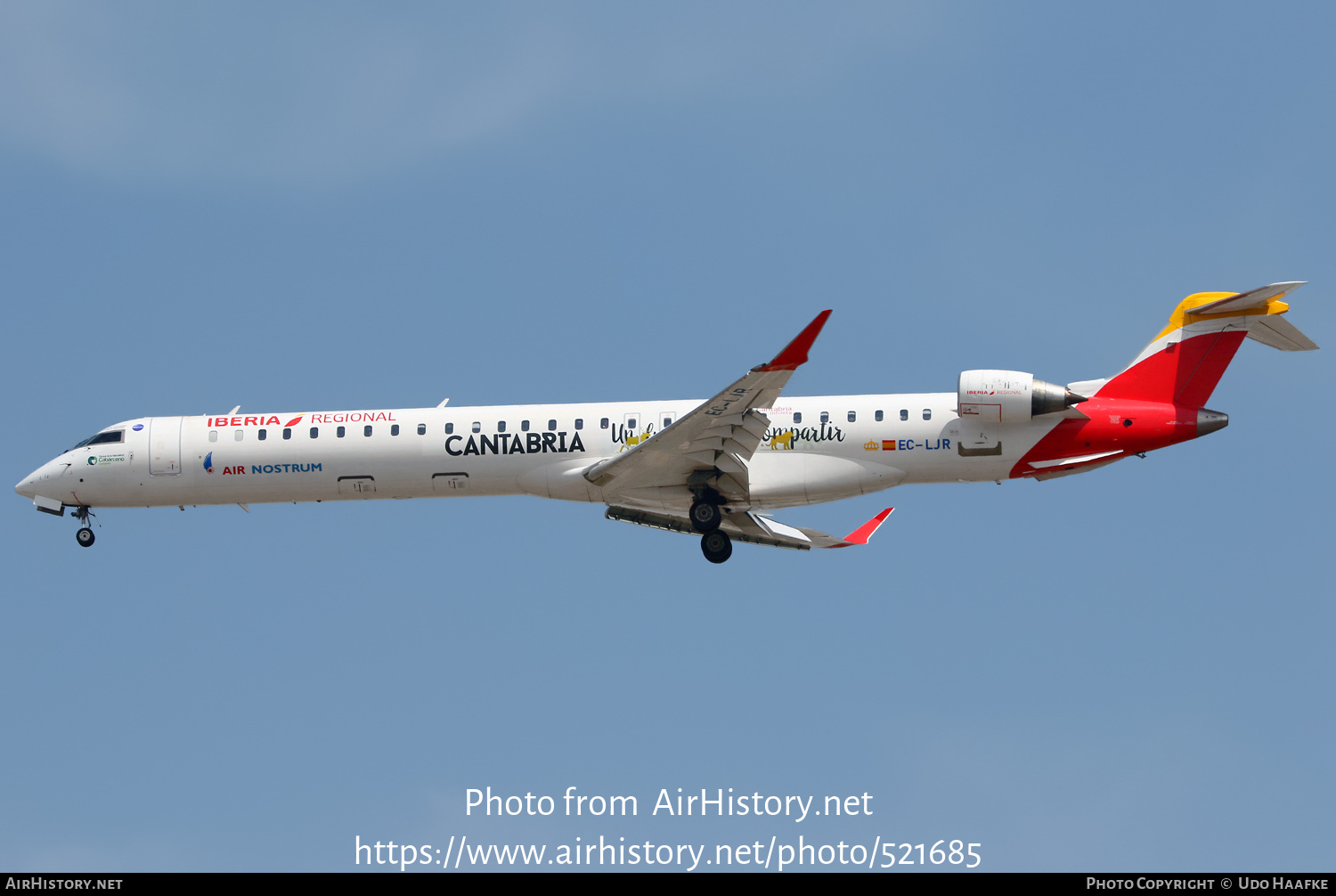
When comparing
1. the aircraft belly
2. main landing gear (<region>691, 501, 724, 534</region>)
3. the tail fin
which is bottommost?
main landing gear (<region>691, 501, 724, 534</region>)

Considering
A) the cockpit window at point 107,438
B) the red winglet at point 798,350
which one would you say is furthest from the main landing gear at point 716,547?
the cockpit window at point 107,438

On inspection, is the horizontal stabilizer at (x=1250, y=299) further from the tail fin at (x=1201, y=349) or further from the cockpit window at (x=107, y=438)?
the cockpit window at (x=107, y=438)

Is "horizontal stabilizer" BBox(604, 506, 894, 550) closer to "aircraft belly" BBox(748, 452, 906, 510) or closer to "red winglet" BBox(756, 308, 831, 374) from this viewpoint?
"aircraft belly" BBox(748, 452, 906, 510)

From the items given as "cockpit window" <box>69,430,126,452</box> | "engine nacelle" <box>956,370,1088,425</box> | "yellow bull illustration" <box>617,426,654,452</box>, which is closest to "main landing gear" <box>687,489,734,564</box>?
"yellow bull illustration" <box>617,426,654,452</box>

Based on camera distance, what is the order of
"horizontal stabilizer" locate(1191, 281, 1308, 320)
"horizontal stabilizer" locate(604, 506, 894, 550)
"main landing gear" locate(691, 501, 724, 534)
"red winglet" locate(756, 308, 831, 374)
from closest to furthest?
"red winglet" locate(756, 308, 831, 374)
"horizontal stabilizer" locate(1191, 281, 1308, 320)
"main landing gear" locate(691, 501, 724, 534)
"horizontal stabilizer" locate(604, 506, 894, 550)

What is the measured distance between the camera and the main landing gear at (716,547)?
28.7 m

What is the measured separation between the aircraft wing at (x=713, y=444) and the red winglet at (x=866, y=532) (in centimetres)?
508

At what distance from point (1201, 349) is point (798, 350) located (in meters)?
9.60

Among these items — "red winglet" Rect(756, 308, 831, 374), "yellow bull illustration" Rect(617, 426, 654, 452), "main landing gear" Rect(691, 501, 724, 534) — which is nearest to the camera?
"red winglet" Rect(756, 308, 831, 374)

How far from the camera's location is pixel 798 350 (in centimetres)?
2456

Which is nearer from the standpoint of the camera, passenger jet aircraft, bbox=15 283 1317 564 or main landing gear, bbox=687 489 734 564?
passenger jet aircraft, bbox=15 283 1317 564

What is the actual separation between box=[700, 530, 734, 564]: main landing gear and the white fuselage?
3.12 ft

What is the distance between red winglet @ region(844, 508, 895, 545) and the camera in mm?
32281

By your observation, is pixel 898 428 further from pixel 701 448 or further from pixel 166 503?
pixel 166 503
